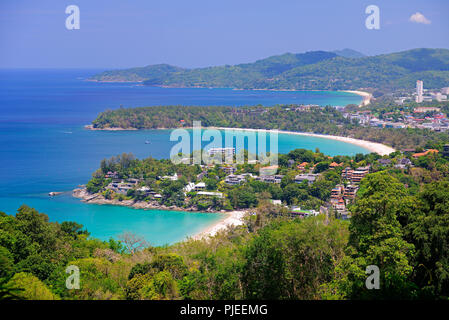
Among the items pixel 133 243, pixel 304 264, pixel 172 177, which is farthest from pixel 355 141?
pixel 304 264

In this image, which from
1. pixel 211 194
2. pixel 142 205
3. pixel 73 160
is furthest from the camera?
pixel 73 160

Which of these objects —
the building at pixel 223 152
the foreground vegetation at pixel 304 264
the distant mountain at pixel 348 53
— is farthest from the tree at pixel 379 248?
the distant mountain at pixel 348 53

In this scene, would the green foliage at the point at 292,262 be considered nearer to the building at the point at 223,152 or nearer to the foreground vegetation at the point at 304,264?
the foreground vegetation at the point at 304,264

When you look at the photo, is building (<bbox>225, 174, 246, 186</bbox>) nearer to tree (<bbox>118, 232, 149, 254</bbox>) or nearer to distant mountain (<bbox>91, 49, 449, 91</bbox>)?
tree (<bbox>118, 232, 149, 254</bbox>)

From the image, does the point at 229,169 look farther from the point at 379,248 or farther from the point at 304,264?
the point at 379,248

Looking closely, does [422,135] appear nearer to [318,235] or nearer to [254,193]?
[254,193]

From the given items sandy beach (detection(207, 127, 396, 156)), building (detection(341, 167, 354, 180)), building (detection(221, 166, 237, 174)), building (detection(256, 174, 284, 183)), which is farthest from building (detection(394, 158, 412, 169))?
building (detection(221, 166, 237, 174))

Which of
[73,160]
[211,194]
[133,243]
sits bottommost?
[211,194]

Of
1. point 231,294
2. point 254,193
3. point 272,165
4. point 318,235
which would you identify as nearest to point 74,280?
point 231,294

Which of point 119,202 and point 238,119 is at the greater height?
point 238,119
